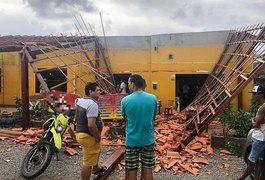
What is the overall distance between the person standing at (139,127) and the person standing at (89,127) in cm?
54

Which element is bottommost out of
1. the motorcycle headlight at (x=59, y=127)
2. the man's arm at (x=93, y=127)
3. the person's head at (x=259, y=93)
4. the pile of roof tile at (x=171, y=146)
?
the pile of roof tile at (x=171, y=146)

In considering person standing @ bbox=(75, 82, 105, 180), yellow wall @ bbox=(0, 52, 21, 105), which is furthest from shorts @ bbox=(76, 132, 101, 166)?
yellow wall @ bbox=(0, 52, 21, 105)

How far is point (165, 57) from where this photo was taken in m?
13.3

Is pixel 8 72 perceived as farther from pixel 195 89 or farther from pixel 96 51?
pixel 195 89

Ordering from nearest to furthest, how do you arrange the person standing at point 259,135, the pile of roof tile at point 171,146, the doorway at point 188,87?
1. the person standing at point 259,135
2. the pile of roof tile at point 171,146
3. the doorway at point 188,87

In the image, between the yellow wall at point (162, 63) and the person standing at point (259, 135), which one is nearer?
the person standing at point (259, 135)

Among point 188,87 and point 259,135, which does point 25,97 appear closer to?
point 259,135

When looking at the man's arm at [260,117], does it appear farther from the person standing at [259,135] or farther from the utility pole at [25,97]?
the utility pole at [25,97]

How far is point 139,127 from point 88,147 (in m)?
0.95

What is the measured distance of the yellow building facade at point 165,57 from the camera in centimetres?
1277

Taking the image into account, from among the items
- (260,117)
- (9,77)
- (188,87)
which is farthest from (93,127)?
(9,77)

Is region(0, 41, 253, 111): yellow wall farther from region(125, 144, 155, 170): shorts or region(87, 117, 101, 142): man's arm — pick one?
region(125, 144, 155, 170): shorts

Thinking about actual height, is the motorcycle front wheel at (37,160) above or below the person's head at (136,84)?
below

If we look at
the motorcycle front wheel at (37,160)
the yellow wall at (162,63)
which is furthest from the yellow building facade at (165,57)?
the motorcycle front wheel at (37,160)
